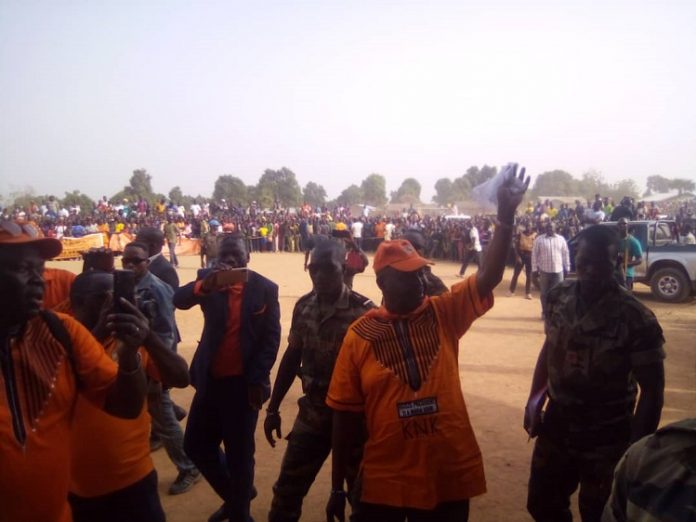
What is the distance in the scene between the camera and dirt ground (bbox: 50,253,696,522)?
398 centimetres

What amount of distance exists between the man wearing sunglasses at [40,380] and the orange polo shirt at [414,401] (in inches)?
37.5

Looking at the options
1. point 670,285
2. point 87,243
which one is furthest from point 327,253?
point 87,243

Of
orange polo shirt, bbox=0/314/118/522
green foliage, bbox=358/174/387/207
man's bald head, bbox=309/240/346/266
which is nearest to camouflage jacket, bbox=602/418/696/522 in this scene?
orange polo shirt, bbox=0/314/118/522

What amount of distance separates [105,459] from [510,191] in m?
2.19

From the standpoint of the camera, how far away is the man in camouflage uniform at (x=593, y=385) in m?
2.63

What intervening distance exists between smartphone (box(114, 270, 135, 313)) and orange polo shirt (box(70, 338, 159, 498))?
28.2 inches

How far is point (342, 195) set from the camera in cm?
10194

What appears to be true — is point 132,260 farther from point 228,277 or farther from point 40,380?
point 40,380

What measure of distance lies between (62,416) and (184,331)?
316 inches

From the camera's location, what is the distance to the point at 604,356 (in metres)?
2.71

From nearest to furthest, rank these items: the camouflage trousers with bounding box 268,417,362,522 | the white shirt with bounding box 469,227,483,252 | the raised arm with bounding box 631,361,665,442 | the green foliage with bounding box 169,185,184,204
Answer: the raised arm with bounding box 631,361,665,442, the camouflage trousers with bounding box 268,417,362,522, the white shirt with bounding box 469,227,483,252, the green foliage with bounding box 169,185,184,204

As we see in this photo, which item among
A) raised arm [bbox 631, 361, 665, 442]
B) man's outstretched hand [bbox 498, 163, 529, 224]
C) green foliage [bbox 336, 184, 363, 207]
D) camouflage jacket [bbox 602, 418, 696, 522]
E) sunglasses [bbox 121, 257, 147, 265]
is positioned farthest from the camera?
green foliage [bbox 336, 184, 363, 207]

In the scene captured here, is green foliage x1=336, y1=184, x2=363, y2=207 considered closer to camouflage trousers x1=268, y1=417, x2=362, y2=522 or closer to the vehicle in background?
the vehicle in background

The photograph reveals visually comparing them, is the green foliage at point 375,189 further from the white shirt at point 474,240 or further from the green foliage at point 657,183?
the white shirt at point 474,240
